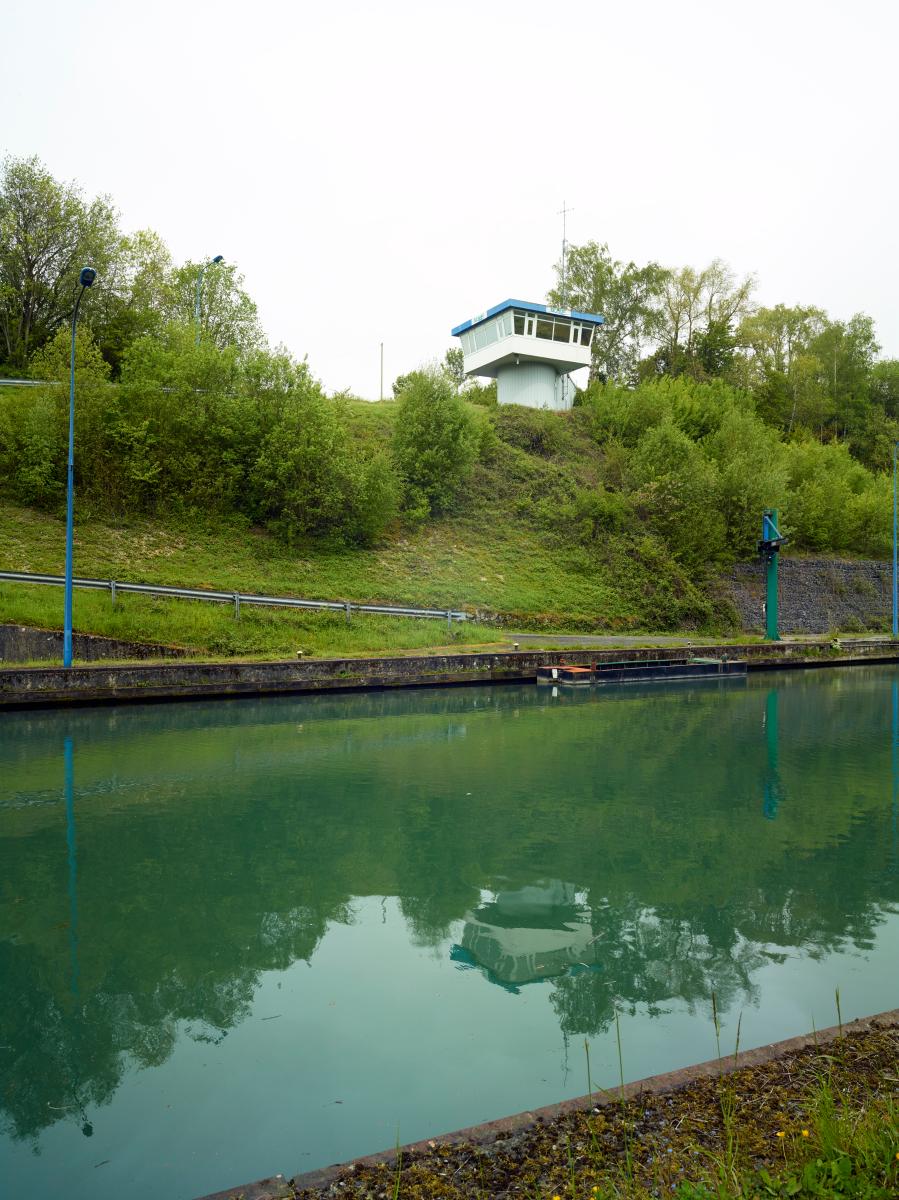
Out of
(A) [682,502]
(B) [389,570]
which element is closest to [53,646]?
(B) [389,570]

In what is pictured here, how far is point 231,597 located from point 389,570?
28.6 feet

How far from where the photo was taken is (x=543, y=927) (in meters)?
6.36

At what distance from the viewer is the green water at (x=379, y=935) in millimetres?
4078

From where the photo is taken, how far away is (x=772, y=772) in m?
12.2

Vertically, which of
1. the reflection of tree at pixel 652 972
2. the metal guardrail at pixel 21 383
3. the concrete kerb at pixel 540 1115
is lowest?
the reflection of tree at pixel 652 972

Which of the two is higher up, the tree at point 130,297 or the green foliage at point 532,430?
the tree at point 130,297

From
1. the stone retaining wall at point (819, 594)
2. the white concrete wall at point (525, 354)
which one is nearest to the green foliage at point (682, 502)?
the stone retaining wall at point (819, 594)

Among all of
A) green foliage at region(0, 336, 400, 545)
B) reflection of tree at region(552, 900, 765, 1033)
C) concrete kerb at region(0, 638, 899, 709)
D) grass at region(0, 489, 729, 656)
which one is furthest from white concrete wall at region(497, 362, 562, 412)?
reflection of tree at region(552, 900, 765, 1033)

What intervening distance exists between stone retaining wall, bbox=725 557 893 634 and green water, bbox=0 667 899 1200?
28.0 metres

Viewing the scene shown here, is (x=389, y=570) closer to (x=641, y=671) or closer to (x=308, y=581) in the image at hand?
(x=308, y=581)

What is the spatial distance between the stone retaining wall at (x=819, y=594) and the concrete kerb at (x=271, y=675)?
13000 mm

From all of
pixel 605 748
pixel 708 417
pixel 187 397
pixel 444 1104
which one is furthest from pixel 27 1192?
pixel 708 417

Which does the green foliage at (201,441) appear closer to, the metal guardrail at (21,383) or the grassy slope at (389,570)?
the metal guardrail at (21,383)

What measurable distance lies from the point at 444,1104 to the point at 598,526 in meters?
36.5
